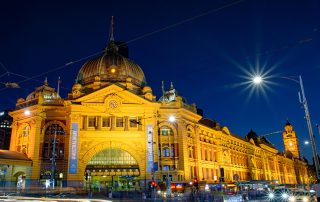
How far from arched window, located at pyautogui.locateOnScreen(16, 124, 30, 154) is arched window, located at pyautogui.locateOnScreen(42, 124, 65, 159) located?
377cm

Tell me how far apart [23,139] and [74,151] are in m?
12.1

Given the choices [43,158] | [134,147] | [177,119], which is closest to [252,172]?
[177,119]

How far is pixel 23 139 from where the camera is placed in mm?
60844

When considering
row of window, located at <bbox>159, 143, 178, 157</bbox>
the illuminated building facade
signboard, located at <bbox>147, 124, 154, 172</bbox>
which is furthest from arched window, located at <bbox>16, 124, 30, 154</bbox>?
row of window, located at <bbox>159, 143, 178, 157</bbox>

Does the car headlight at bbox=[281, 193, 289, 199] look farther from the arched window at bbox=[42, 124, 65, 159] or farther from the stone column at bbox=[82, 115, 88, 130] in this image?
the arched window at bbox=[42, 124, 65, 159]

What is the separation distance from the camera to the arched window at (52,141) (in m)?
58.0

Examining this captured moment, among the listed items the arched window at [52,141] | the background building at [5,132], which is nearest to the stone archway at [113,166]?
the arched window at [52,141]

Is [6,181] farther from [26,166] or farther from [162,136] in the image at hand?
[162,136]

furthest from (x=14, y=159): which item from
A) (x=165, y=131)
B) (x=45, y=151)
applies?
(x=165, y=131)

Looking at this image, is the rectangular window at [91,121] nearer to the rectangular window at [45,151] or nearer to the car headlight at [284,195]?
the rectangular window at [45,151]

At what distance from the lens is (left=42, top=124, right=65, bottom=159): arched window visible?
58000 mm

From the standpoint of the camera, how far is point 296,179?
160 metres

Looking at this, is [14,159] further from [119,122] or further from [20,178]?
[119,122]

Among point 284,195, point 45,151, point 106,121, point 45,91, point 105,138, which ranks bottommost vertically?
point 284,195
